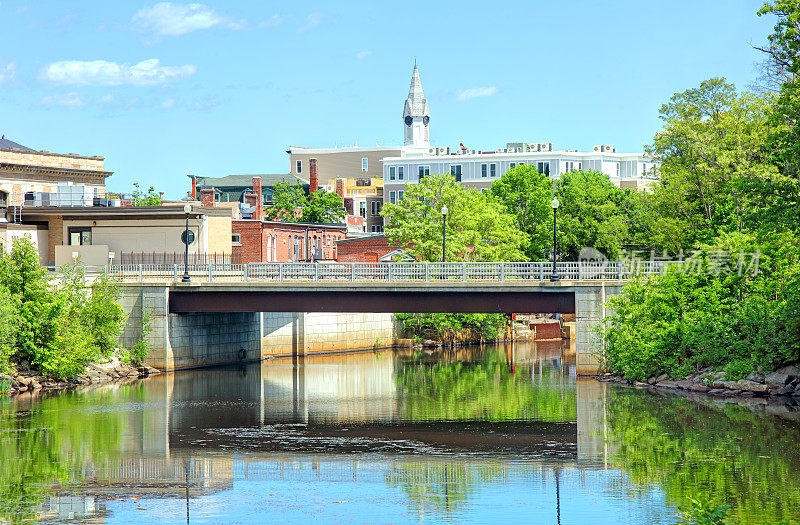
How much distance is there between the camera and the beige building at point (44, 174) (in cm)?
8169

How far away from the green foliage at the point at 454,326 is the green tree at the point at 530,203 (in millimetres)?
7364

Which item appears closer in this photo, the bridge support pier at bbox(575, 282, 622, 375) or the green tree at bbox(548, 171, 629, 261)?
the bridge support pier at bbox(575, 282, 622, 375)

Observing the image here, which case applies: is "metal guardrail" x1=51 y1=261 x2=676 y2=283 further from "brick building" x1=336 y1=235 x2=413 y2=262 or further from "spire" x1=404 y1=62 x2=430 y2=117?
"spire" x1=404 y1=62 x2=430 y2=117

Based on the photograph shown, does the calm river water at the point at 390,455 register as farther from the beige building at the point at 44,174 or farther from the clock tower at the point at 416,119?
the clock tower at the point at 416,119

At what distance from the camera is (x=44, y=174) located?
86875mm

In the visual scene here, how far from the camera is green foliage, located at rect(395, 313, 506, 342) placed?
7788cm

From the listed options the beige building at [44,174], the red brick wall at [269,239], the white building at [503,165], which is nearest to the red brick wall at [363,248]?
the red brick wall at [269,239]

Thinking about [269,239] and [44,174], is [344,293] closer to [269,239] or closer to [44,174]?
[269,239]

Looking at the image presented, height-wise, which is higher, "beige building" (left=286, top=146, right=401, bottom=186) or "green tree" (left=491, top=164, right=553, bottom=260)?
"beige building" (left=286, top=146, right=401, bottom=186)

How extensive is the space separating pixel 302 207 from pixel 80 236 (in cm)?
5637

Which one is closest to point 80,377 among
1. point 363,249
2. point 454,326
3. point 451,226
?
point 454,326

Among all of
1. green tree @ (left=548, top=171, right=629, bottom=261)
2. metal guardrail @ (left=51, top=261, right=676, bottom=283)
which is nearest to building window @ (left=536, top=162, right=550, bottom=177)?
green tree @ (left=548, top=171, right=629, bottom=261)

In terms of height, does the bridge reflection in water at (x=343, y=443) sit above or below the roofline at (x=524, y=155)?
below

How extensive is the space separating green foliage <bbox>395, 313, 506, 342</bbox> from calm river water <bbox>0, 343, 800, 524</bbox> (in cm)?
2514
